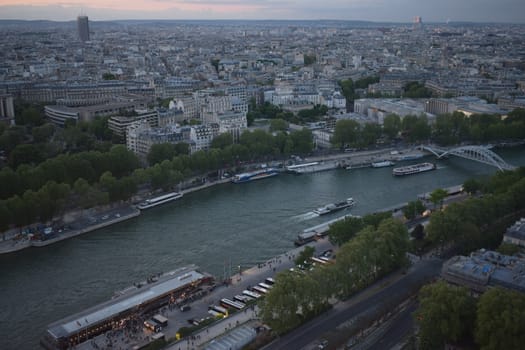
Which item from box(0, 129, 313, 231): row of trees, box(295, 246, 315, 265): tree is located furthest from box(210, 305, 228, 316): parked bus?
box(0, 129, 313, 231): row of trees

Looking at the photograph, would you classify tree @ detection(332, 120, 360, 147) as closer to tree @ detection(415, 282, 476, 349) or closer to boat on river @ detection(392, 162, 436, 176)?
boat on river @ detection(392, 162, 436, 176)

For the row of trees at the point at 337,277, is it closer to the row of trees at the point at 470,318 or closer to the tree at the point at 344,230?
the tree at the point at 344,230

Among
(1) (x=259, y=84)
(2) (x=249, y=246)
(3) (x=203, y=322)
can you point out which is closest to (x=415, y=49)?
(1) (x=259, y=84)

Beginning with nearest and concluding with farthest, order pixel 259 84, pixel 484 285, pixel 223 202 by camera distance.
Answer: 1. pixel 484 285
2. pixel 223 202
3. pixel 259 84

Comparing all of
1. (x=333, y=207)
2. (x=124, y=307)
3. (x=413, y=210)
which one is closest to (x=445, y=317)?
(x=124, y=307)

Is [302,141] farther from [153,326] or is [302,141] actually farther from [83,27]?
[83,27]

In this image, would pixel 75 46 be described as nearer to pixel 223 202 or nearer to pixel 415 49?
pixel 415 49
